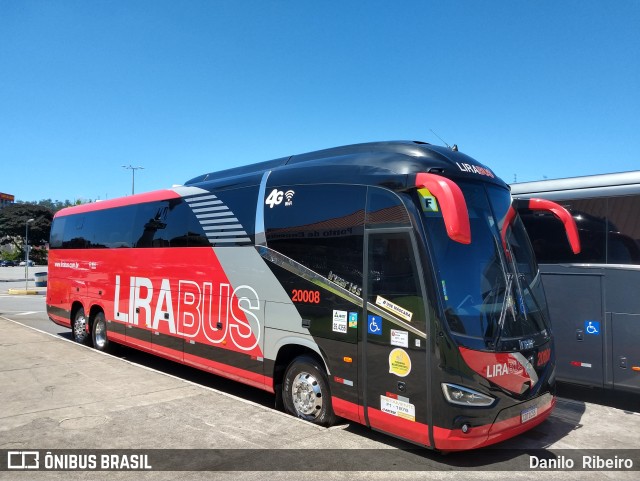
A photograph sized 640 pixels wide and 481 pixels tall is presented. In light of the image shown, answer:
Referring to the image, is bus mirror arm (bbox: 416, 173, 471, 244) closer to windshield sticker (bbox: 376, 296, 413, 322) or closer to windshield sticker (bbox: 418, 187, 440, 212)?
windshield sticker (bbox: 418, 187, 440, 212)

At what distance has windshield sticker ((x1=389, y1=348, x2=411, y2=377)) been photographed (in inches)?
201

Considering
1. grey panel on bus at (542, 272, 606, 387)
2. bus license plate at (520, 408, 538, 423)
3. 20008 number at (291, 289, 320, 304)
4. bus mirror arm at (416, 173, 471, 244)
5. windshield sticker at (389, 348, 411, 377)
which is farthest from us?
grey panel on bus at (542, 272, 606, 387)

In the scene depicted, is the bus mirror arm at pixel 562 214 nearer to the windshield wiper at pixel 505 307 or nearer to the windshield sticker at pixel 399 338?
the windshield wiper at pixel 505 307

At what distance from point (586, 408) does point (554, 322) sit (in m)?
1.34

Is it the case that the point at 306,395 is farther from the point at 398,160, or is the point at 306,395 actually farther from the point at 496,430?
the point at 398,160

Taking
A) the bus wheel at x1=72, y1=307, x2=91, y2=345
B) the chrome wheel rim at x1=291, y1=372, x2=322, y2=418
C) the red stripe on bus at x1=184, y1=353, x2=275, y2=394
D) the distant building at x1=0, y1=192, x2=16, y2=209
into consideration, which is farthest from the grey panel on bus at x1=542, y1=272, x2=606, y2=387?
the distant building at x1=0, y1=192, x2=16, y2=209

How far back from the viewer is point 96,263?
12000mm

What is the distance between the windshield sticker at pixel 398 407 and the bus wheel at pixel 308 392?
3.21 feet

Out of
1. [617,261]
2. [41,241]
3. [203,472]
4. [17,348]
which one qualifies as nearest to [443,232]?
[203,472]

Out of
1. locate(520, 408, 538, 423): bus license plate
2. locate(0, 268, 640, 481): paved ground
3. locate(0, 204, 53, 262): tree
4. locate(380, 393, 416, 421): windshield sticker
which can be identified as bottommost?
locate(0, 268, 640, 481): paved ground

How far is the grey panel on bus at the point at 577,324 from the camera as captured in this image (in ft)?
24.7

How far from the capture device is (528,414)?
534 cm

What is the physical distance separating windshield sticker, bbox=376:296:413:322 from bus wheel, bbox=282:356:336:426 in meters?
1.39

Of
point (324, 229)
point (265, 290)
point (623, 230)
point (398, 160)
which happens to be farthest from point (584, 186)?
point (265, 290)
